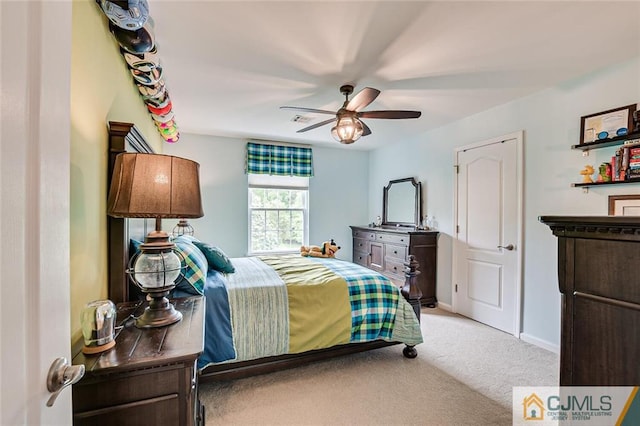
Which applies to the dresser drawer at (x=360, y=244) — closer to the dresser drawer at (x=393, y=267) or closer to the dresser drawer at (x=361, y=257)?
the dresser drawer at (x=361, y=257)

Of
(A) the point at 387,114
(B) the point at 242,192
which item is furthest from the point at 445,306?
(B) the point at 242,192

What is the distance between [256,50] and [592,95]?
276 cm

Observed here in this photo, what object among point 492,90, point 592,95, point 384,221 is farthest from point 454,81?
point 384,221

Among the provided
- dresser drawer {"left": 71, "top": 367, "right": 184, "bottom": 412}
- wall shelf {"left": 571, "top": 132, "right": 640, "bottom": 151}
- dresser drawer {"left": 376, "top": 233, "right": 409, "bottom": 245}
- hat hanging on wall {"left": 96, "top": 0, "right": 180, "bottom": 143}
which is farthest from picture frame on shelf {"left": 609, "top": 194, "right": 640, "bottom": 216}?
hat hanging on wall {"left": 96, "top": 0, "right": 180, "bottom": 143}

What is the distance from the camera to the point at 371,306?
8.11ft

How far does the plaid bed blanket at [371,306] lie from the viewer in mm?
2416

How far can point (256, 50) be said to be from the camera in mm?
2150

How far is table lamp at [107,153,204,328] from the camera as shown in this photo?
4.22ft

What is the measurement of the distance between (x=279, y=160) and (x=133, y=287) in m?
3.39

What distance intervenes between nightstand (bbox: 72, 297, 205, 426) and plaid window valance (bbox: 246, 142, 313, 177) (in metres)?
3.77

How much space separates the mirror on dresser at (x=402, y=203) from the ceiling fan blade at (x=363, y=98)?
2308mm

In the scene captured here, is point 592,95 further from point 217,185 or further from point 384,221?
point 217,185

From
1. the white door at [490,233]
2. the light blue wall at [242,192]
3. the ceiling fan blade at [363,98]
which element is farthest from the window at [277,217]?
Result: the ceiling fan blade at [363,98]

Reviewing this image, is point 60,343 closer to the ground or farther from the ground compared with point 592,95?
closer to the ground
